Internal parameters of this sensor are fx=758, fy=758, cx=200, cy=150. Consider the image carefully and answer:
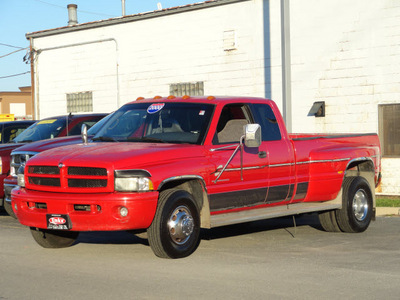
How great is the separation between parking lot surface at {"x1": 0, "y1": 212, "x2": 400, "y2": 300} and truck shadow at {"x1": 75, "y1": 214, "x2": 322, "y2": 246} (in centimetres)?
3

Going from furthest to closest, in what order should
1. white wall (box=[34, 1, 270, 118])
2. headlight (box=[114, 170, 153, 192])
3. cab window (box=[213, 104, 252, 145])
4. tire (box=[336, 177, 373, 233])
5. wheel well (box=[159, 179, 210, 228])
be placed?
white wall (box=[34, 1, 270, 118]) < tire (box=[336, 177, 373, 233]) < cab window (box=[213, 104, 252, 145]) < wheel well (box=[159, 179, 210, 228]) < headlight (box=[114, 170, 153, 192])

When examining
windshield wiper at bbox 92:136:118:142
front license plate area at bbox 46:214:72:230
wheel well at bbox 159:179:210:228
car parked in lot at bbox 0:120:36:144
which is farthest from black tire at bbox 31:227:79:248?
car parked in lot at bbox 0:120:36:144

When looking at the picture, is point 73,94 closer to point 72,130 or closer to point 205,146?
point 72,130

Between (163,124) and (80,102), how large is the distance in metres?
15.8

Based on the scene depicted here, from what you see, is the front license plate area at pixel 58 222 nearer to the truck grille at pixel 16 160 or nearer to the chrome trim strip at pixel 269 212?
the chrome trim strip at pixel 269 212

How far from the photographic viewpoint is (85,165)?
8.41m

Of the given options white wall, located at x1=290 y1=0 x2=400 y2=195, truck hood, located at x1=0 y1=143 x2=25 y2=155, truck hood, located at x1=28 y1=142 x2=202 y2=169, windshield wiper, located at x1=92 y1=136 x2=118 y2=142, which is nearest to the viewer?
truck hood, located at x1=28 y1=142 x2=202 y2=169

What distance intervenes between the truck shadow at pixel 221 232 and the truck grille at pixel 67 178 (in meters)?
1.09

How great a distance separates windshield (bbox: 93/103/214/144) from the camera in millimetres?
9445

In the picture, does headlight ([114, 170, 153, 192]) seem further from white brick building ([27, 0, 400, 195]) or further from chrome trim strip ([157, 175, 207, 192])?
white brick building ([27, 0, 400, 195])

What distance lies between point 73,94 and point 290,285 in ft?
62.7

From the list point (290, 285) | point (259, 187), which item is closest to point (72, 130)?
point (259, 187)

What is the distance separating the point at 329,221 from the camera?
1141 centimetres

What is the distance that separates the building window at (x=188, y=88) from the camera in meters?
21.3
